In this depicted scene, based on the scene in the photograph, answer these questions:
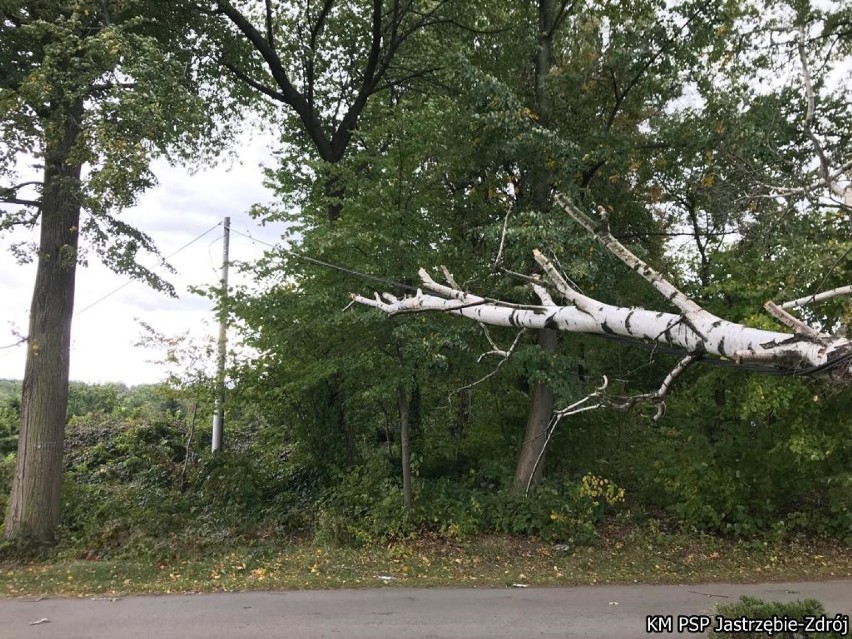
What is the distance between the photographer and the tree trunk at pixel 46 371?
Result: 28.8 feet

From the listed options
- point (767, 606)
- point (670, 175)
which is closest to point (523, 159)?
point (670, 175)

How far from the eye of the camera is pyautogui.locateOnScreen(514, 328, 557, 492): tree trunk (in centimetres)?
971

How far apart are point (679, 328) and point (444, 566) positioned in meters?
5.83

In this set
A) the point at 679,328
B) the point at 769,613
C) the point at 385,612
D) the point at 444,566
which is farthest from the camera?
the point at 444,566

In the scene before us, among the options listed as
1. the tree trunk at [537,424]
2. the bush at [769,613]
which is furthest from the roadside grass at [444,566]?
the bush at [769,613]

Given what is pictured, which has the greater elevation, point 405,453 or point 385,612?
point 405,453

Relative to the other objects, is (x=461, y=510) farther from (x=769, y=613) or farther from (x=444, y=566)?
(x=769, y=613)

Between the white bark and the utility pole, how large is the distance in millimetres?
5310

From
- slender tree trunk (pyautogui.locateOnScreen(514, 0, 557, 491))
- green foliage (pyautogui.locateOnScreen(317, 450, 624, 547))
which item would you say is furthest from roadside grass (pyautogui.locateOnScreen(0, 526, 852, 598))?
slender tree trunk (pyautogui.locateOnScreen(514, 0, 557, 491))

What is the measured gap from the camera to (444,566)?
7.61 meters

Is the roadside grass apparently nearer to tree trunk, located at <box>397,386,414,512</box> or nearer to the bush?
tree trunk, located at <box>397,386,414,512</box>

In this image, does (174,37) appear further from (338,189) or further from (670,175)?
(670,175)

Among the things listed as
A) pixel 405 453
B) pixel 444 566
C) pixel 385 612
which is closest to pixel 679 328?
pixel 385 612

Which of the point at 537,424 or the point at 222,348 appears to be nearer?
the point at 537,424
